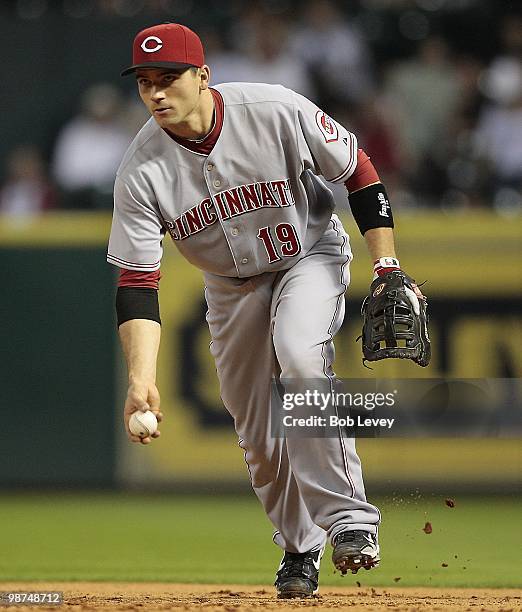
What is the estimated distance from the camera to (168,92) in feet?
13.3

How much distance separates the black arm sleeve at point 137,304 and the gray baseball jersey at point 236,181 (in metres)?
0.09

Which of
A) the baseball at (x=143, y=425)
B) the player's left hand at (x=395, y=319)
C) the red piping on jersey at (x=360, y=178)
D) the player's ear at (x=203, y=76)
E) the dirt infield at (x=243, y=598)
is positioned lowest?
the dirt infield at (x=243, y=598)

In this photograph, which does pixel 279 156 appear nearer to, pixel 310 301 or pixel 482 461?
pixel 310 301

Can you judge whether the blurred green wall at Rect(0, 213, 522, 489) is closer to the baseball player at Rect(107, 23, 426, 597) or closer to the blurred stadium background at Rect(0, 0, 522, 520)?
the blurred stadium background at Rect(0, 0, 522, 520)

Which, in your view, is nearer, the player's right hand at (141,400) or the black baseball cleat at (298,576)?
the player's right hand at (141,400)

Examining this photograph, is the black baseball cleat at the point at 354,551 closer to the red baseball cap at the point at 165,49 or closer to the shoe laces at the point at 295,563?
the shoe laces at the point at 295,563

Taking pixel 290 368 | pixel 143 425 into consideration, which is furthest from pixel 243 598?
pixel 143 425

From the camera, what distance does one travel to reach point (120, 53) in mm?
10094

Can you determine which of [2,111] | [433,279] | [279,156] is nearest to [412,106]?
[433,279]

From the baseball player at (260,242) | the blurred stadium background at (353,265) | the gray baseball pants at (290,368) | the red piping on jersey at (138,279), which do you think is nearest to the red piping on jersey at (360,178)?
the baseball player at (260,242)

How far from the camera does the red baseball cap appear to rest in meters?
3.98

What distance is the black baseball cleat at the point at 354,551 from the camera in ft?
13.0

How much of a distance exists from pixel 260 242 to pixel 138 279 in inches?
18.1

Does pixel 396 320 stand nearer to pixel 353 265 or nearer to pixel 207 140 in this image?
pixel 207 140
